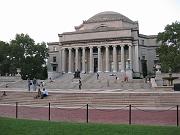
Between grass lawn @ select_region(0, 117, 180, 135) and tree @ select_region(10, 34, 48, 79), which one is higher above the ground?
tree @ select_region(10, 34, 48, 79)

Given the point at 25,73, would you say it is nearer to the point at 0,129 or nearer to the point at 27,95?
the point at 27,95

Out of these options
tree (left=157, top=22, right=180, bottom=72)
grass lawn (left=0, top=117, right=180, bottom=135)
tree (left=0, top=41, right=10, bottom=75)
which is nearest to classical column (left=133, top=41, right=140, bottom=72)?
tree (left=157, top=22, right=180, bottom=72)

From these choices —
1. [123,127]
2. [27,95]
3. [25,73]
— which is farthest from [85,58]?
[123,127]

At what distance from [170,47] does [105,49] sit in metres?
19.0

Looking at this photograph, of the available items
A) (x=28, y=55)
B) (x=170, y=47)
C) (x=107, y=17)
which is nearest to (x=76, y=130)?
(x=170, y=47)

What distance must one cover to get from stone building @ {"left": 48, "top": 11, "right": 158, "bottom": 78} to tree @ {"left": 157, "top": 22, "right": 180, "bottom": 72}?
8.97 meters

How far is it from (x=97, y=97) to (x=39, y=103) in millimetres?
5529

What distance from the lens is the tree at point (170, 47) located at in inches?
2514

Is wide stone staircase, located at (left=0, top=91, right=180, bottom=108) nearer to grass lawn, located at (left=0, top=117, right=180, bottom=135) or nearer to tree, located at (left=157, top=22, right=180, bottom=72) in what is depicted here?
grass lawn, located at (left=0, top=117, right=180, bottom=135)

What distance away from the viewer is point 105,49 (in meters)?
81.7

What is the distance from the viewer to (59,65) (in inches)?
3511

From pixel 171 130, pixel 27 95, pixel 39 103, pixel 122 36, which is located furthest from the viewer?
pixel 122 36

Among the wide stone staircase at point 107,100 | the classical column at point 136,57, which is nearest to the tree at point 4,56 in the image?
the classical column at point 136,57

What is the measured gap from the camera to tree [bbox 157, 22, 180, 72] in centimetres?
6384
